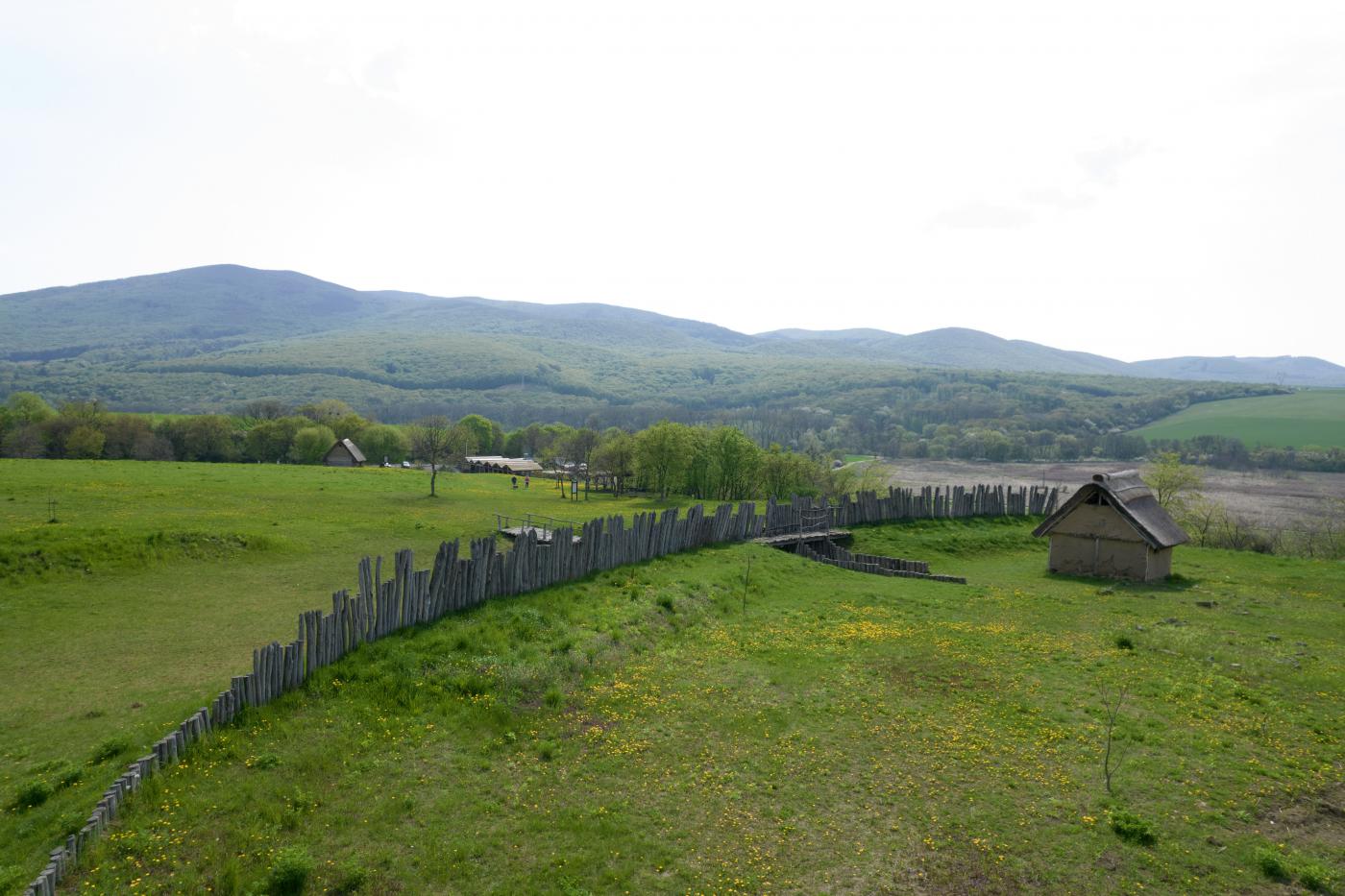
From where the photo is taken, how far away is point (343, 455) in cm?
8875

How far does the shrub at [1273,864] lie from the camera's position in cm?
1009

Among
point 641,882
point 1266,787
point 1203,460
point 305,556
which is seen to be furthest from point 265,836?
point 1203,460

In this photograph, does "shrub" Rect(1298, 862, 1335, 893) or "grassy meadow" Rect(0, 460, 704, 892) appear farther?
"grassy meadow" Rect(0, 460, 704, 892)

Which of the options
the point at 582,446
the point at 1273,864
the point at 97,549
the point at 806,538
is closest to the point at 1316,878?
the point at 1273,864

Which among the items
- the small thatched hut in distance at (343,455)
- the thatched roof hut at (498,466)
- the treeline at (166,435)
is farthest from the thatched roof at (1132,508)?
the treeline at (166,435)

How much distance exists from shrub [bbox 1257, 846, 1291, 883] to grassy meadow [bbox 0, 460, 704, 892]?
17.2 meters

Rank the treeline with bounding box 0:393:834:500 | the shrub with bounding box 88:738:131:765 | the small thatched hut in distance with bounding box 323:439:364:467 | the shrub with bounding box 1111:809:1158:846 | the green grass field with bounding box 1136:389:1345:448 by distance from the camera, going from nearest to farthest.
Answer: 1. the shrub with bounding box 1111:809:1158:846
2. the shrub with bounding box 88:738:131:765
3. the treeline with bounding box 0:393:834:500
4. the small thatched hut in distance with bounding box 323:439:364:467
5. the green grass field with bounding box 1136:389:1345:448

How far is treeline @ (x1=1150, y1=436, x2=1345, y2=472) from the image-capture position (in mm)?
132500

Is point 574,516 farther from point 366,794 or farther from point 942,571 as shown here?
point 366,794

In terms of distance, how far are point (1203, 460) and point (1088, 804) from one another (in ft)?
537

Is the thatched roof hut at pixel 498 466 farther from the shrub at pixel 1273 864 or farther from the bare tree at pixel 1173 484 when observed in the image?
the shrub at pixel 1273 864

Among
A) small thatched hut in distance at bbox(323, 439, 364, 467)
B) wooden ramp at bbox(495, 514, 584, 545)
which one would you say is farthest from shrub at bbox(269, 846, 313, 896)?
small thatched hut in distance at bbox(323, 439, 364, 467)

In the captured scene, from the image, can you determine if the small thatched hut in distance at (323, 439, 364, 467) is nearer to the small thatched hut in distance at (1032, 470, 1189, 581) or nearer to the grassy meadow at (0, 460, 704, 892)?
the grassy meadow at (0, 460, 704, 892)

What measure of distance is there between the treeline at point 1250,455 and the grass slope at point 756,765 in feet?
462
